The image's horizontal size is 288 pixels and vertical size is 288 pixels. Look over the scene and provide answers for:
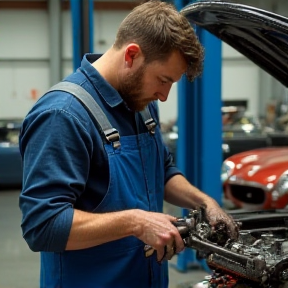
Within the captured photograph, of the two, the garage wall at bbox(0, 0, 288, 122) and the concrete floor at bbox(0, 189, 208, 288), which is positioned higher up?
the garage wall at bbox(0, 0, 288, 122)

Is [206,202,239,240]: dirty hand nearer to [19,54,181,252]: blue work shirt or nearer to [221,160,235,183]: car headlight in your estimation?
[19,54,181,252]: blue work shirt

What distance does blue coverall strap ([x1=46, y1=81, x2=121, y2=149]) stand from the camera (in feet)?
5.52

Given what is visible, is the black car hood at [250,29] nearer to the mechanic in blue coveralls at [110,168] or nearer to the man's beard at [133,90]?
the mechanic in blue coveralls at [110,168]

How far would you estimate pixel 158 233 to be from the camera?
1.54m

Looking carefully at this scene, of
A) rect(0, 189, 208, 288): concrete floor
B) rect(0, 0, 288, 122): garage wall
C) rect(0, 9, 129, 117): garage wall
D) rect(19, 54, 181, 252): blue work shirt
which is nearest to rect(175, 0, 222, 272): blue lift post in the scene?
rect(0, 189, 208, 288): concrete floor

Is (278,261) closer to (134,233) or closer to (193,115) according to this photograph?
(134,233)

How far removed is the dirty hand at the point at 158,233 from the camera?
1.54 meters

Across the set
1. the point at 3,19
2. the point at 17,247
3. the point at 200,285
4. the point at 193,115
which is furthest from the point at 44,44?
the point at 200,285

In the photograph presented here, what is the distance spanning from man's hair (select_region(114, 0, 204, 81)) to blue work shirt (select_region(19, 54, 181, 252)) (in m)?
0.26

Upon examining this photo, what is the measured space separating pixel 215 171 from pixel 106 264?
8.53 feet

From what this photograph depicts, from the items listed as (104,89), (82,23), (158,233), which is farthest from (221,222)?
(82,23)

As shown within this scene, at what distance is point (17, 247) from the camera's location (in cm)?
516

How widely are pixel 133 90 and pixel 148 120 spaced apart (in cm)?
22

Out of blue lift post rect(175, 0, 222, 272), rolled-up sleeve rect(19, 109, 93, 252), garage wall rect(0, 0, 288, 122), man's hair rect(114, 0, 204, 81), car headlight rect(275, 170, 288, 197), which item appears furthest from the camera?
garage wall rect(0, 0, 288, 122)
